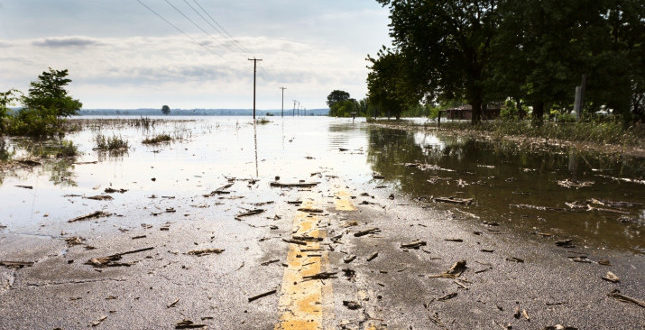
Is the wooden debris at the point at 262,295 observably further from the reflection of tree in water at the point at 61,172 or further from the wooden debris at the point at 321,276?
the reflection of tree in water at the point at 61,172

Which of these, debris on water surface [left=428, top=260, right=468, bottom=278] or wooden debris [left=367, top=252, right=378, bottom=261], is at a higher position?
debris on water surface [left=428, top=260, right=468, bottom=278]

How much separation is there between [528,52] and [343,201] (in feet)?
84.2

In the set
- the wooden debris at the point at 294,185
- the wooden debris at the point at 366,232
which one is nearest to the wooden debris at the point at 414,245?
the wooden debris at the point at 366,232

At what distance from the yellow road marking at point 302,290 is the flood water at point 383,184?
195cm

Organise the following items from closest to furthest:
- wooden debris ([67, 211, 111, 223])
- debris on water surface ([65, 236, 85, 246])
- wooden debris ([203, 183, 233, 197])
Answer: debris on water surface ([65, 236, 85, 246]) → wooden debris ([67, 211, 111, 223]) → wooden debris ([203, 183, 233, 197])

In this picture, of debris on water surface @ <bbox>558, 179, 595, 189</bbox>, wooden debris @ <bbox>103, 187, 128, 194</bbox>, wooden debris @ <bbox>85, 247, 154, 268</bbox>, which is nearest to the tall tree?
debris on water surface @ <bbox>558, 179, 595, 189</bbox>

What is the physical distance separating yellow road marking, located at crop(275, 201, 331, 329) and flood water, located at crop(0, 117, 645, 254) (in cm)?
195

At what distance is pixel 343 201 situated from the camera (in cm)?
597

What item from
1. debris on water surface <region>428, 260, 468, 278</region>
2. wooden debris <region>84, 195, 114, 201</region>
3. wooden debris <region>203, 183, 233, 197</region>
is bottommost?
wooden debris <region>84, 195, 114, 201</region>

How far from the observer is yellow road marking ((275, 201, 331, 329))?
2469 millimetres

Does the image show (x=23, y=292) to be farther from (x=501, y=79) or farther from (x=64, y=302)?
(x=501, y=79)

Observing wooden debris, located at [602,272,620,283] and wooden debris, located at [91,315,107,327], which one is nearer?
wooden debris, located at [91,315,107,327]

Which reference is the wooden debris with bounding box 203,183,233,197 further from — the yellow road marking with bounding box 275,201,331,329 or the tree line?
the tree line

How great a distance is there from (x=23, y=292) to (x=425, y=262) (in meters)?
3.07
